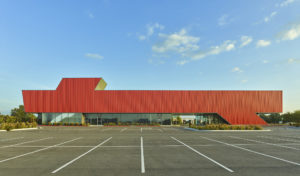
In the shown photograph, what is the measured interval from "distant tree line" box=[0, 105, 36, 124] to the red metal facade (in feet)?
17.7

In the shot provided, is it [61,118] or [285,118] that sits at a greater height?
[61,118]

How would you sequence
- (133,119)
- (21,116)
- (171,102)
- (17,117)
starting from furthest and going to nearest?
(21,116), (17,117), (133,119), (171,102)

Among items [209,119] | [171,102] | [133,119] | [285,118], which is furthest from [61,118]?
[285,118]

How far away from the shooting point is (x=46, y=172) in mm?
6059

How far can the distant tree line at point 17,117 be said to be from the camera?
40.2 meters

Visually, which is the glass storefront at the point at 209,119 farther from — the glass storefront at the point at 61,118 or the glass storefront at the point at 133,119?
the glass storefront at the point at 61,118

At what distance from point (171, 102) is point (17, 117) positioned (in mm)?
37791

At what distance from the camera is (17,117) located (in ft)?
137

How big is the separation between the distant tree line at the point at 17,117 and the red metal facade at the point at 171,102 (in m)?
5.39

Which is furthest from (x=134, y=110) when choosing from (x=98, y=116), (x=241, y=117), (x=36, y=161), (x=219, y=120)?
(x=36, y=161)

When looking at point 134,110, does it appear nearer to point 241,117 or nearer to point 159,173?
point 241,117

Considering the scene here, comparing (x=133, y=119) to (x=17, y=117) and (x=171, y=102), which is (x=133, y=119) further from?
(x=17, y=117)

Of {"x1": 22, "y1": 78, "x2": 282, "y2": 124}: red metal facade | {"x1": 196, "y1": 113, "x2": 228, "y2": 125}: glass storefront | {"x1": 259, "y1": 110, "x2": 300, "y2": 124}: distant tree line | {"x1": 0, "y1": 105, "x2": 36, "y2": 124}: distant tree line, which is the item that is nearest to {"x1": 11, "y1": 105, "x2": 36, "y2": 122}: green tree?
{"x1": 0, "y1": 105, "x2": 36, "y2": 124}: distant tree line

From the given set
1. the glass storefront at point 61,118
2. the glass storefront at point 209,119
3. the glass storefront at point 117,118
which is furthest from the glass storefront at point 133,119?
the glass storefront at point 209,119
